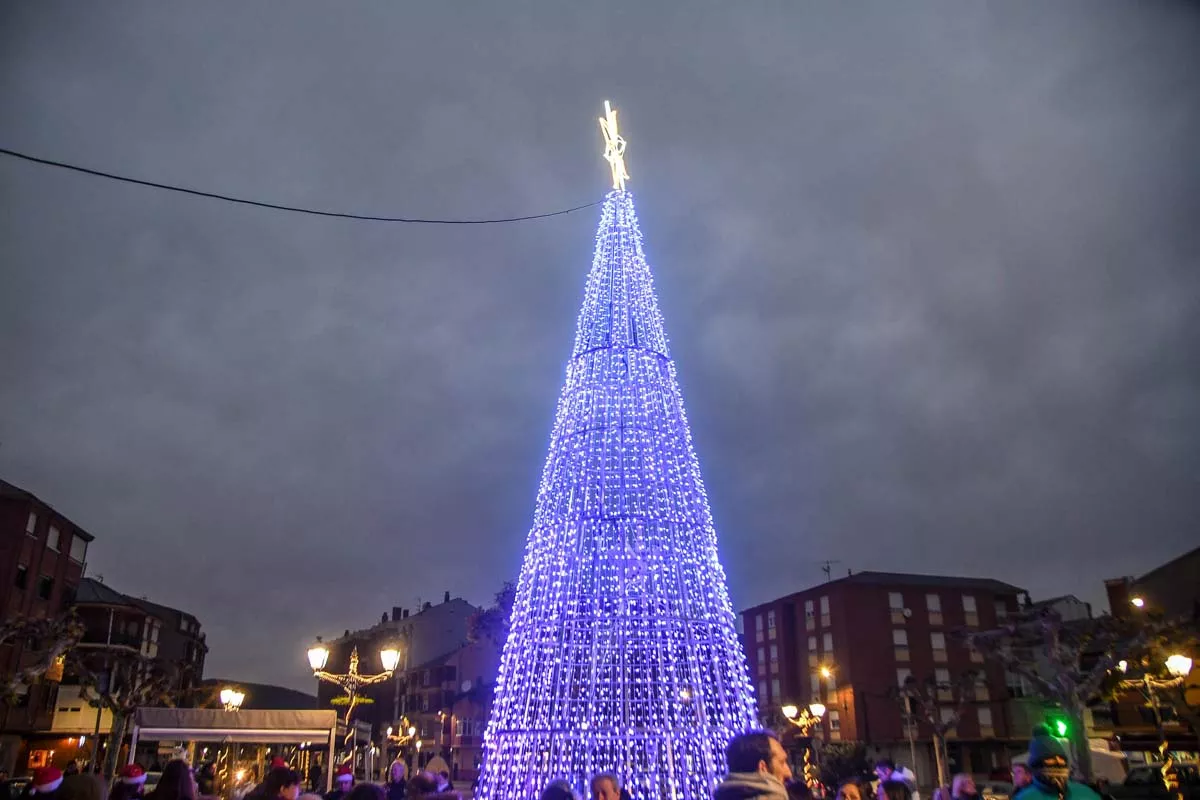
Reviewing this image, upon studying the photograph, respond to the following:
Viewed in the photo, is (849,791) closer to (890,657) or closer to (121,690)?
(121,690)

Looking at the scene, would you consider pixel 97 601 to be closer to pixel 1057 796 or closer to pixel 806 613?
pixel 806 613

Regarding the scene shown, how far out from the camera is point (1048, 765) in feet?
15.2

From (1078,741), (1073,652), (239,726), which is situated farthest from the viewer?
(1073,652)

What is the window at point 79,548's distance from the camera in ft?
133

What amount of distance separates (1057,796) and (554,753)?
742 cm

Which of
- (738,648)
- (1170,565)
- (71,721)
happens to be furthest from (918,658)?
(71,721)

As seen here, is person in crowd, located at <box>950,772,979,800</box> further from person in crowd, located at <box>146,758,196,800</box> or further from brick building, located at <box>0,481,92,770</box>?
brick building, located at <box>0,481,92,770</box>

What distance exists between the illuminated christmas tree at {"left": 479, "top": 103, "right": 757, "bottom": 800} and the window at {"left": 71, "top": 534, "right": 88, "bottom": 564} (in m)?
37.9

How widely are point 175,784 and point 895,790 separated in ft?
16.8

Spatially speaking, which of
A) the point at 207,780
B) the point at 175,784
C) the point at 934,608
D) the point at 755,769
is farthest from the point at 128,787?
the point at 934,608

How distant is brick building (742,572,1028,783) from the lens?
45938 millimetres

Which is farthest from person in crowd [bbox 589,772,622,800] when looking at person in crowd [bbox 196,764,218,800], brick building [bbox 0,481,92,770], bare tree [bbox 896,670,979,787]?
brick building [bbox 0,481,92,770]

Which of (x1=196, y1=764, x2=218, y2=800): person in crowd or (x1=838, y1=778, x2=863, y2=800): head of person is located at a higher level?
(x1=838, y1=778, x2=863, y2=800): head of person

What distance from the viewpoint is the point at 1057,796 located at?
14.7 feet
